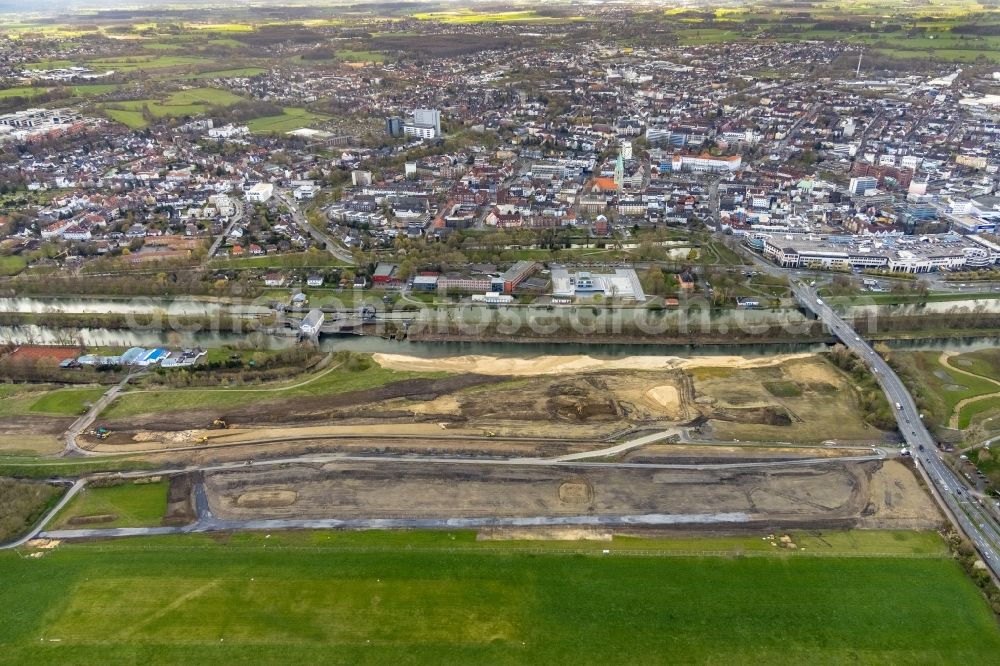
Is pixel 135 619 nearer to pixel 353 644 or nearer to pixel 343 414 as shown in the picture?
pixel 353 644

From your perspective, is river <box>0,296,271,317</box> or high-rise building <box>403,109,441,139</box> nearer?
river <box>0,296,271,317</box>

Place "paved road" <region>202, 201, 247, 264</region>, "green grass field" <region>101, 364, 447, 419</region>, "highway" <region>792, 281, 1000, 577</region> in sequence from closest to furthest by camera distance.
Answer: "highway" <region>792, 281, 1000, 577</region> < "green grass field" <region>101, 364, 447, 419</region> < "paved road" <region>202, 201, 247, 264</region>

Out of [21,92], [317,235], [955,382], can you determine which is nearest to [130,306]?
[317,235]

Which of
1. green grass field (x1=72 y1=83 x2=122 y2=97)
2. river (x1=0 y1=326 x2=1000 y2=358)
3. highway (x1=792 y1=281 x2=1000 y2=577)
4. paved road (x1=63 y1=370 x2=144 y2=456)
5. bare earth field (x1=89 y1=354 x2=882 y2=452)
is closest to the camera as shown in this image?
highway (x1=792 y1=281 x2=1000 y2=577)

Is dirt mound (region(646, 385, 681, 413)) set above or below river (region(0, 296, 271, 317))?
below

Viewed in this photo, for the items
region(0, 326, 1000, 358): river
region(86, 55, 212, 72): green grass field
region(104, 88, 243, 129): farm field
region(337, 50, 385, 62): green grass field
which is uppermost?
region(337, 50, 385, 62): green grass field

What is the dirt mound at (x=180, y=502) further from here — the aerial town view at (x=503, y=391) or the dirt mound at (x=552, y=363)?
the dirt mound at (x=552, y=363)

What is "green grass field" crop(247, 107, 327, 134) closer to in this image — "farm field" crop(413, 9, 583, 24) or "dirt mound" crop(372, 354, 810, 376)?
"dirt mound" crop(372, 354, 810, 376)

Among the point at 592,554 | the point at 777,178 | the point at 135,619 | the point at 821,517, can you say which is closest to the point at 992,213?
the point at 777,178

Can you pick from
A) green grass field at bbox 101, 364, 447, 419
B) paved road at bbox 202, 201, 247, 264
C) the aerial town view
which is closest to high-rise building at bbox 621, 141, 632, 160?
the aerial town view
